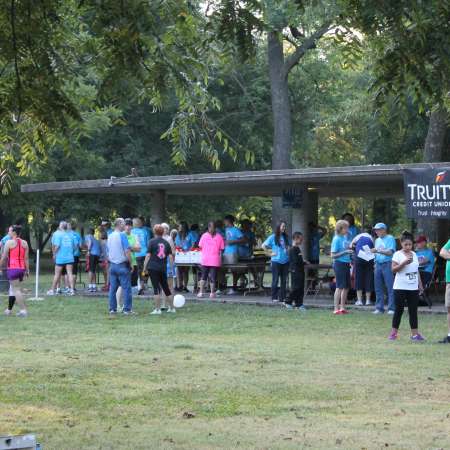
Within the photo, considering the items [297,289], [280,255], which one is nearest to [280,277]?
[280,255]

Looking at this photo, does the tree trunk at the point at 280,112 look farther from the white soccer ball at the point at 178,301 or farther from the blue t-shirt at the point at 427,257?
the blue t-shirt at the point at 427,257

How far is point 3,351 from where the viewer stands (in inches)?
543

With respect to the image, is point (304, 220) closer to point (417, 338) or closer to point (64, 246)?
point (64, 246)

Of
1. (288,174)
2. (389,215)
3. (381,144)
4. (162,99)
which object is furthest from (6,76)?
(389,215)

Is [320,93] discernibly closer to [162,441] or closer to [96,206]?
[96,206]

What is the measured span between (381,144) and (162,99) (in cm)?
2760

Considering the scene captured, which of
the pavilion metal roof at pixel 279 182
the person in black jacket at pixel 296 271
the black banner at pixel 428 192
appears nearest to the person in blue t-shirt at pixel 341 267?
the person in black jacket at pixel 296 271

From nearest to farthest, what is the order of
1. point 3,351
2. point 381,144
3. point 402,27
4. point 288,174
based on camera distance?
point 402,27
point 3,351
point 288,174
point 381,144

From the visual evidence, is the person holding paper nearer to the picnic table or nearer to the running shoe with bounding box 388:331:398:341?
the picnic table

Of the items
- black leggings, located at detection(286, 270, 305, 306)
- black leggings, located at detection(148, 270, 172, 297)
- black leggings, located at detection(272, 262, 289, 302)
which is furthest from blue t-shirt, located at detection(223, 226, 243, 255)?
black leggings, located at detection(148, 270, 172, 297)

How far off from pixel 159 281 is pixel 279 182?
16.4 feet

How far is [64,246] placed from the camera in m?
Result: 24.4

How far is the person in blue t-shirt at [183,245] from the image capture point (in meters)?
25.4

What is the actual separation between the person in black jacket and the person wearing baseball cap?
1.48 meters
